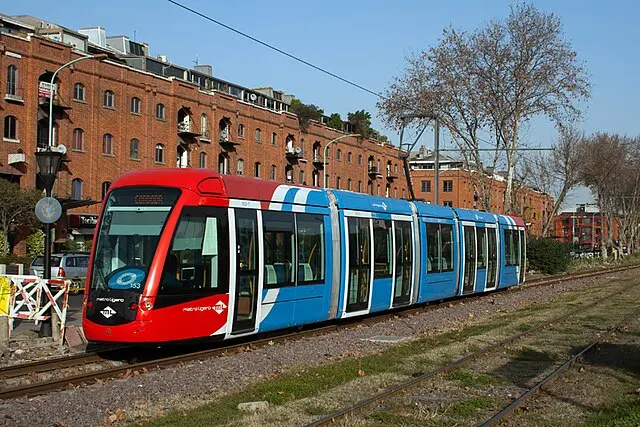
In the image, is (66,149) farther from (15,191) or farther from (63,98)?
(15,191)

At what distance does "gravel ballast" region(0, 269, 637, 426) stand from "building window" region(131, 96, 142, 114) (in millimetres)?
38897

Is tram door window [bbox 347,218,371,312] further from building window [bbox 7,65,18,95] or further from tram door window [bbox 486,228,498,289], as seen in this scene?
building window [bbox 7,65,18,95]

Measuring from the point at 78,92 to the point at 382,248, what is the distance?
3539 centimetres

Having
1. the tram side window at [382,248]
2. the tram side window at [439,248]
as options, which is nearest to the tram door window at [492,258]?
the tram side window at [439,248]

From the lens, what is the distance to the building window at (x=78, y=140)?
162 feet

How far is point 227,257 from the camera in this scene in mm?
13234

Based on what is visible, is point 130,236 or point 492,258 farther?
point 492,258

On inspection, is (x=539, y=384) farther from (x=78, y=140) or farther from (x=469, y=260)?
(x=78, y=140)

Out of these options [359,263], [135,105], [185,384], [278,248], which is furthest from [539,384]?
[135,105]

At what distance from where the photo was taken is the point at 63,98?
48.1 meters

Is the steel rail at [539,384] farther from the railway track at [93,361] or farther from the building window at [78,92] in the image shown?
the building window at [78,92]

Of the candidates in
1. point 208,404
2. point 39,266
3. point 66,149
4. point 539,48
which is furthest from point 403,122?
point 208,404

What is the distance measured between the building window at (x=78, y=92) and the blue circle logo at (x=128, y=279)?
1540 inches

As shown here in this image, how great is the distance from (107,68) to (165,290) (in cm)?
4160
